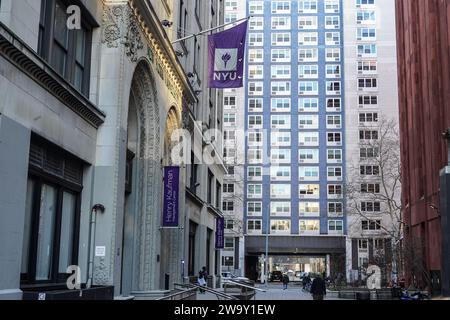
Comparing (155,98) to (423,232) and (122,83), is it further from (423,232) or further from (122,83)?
(423,232)

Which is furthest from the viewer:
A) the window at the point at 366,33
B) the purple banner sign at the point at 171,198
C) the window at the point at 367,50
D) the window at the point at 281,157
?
the window at the point at 366,33

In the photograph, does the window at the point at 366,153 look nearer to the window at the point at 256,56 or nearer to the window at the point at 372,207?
the window at the point at 372,207

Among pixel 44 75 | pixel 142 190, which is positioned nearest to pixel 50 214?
pixel 44 75

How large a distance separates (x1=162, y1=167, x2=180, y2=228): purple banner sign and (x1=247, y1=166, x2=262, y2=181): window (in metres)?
72.5

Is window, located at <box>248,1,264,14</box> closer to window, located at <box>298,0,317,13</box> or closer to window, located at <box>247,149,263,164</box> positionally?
window, located at <box>298,0,317,13</box>

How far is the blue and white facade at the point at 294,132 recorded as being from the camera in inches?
3723

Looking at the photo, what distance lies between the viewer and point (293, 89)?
327 ft

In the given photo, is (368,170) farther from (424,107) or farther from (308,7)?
(424,107)

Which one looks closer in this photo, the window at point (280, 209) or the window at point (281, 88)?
the window at point (280, 209)

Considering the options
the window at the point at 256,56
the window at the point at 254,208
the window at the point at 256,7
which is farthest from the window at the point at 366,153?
the window at the point at 256,7

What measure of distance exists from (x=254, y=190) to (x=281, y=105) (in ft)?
49.3

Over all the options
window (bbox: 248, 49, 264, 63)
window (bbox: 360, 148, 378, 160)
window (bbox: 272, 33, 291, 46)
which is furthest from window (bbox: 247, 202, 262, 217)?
window (bbox: 272, 33, 291, 46)

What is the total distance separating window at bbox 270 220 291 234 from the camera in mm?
94562

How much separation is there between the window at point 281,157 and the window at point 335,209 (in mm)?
9896
